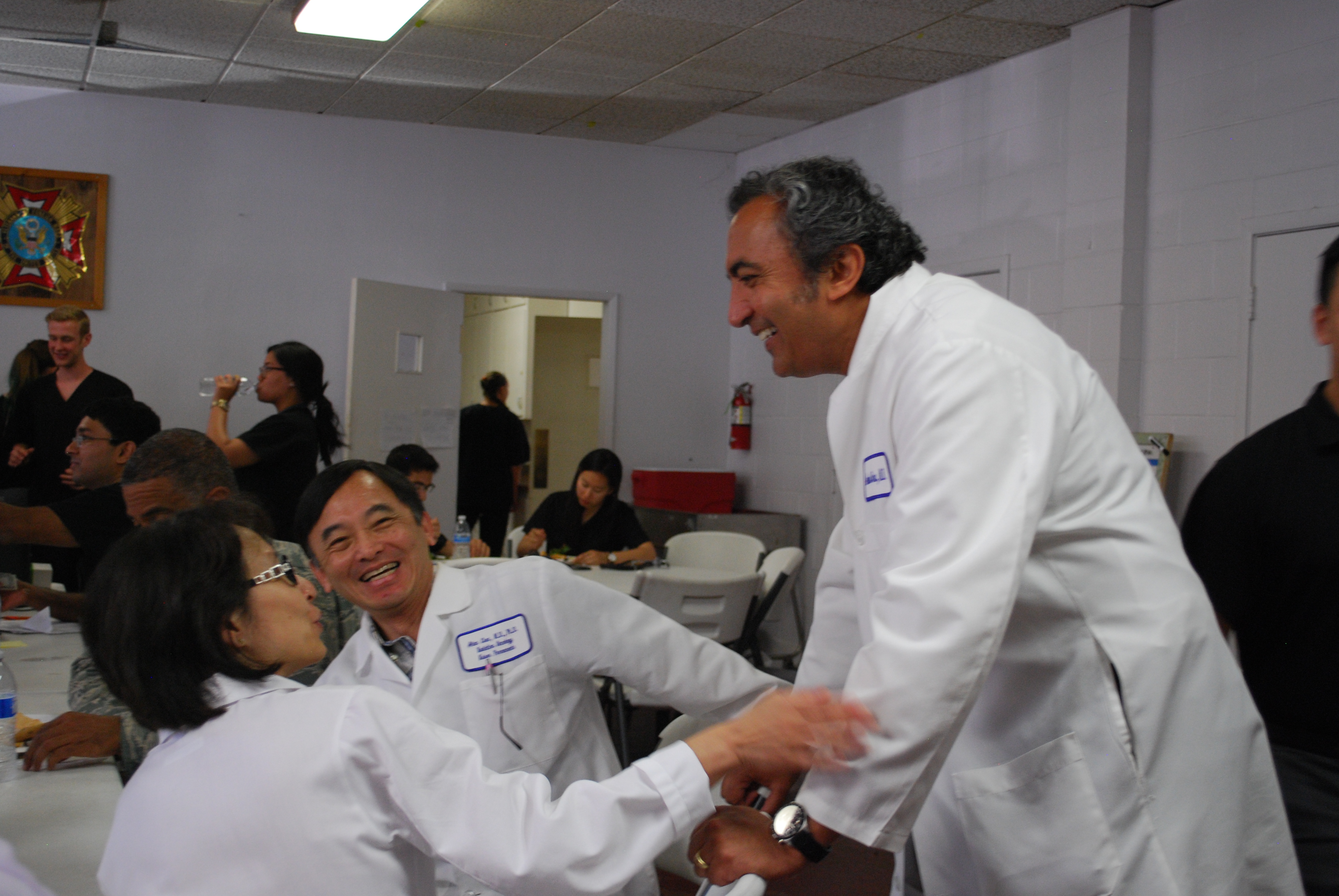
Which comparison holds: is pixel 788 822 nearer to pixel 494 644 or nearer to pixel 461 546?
pixel 494 644

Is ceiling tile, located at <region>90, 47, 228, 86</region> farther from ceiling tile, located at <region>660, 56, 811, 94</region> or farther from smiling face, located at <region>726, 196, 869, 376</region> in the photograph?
→ smiling face, located at <region>726, 196, 869, 376</region>

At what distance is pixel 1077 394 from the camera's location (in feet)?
4.39

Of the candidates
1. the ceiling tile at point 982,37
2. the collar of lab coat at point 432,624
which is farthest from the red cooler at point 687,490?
the collar of lab coat at point 432,624

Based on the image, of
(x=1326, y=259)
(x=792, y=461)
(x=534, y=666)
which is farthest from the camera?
(x=792, y=461)

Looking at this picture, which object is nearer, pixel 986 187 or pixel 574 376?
pixel 986 187

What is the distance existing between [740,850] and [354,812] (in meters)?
0.47

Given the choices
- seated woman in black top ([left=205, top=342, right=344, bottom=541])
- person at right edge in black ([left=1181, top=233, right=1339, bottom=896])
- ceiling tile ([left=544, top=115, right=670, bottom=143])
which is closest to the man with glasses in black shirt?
seated woman in black top ([left=205, top=342, right=344, bottom=541])

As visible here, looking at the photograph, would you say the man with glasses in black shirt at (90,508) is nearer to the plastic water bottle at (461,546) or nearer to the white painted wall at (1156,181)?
the plastic water bottle at (461,546)

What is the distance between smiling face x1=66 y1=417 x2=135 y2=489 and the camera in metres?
3.23

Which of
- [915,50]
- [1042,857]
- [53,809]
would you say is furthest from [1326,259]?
[915,50]

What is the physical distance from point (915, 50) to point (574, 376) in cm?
480

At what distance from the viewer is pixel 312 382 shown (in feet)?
14.6

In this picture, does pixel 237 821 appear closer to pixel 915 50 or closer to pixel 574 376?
pixel 915 50

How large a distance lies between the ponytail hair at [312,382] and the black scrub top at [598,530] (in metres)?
1.08
